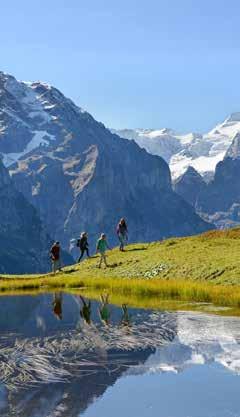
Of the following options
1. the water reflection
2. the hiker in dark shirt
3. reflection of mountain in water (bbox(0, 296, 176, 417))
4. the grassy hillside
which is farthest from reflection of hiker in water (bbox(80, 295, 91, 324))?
the grassy hillside

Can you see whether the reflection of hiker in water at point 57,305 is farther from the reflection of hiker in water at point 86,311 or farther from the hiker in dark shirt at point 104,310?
the hiker in dark shirt at point 104,310

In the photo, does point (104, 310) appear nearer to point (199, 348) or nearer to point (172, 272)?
point (199, 348)

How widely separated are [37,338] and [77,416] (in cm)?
1115

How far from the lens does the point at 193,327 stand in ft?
93.4

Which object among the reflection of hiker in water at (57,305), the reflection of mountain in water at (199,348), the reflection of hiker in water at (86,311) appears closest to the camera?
the reflection of mountain in water at (199,348)

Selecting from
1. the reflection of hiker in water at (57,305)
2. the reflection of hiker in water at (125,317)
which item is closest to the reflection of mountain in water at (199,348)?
the reflection of hiker in water at (125,317)

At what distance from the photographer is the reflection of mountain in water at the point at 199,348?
21.0m

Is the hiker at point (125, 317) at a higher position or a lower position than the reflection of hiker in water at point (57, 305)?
lower

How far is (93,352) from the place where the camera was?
910 inches

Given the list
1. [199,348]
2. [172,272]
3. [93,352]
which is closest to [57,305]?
[172,272]

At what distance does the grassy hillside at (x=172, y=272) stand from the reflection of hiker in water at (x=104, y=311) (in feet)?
11.9

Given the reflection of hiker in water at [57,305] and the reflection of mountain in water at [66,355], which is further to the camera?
the reflection of hiker in water at [57,305]

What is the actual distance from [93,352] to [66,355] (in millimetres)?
1040

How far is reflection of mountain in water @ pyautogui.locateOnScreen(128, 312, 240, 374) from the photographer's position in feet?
69.0
